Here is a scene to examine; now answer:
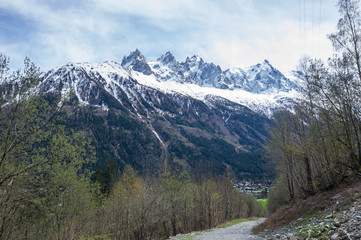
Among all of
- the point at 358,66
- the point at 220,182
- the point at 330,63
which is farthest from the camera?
the point at 220,182

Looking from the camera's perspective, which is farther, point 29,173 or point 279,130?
point 279,130

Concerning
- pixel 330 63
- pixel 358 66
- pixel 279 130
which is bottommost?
pixel 279 130

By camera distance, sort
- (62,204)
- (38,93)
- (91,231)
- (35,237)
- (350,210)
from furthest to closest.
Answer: (91,231) → (62,204) → (35,237) → (38,93) → (350,210)

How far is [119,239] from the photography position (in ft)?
108

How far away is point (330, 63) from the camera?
20.5 metres

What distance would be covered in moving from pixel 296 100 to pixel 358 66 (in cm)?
932

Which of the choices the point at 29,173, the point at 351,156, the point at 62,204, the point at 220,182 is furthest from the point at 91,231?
the point at 220,182

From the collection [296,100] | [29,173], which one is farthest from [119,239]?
[296,100]

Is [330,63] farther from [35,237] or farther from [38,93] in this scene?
[35,237]

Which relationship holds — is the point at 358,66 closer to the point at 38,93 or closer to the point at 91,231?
the point at 38,93

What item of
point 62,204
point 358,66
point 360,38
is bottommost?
point 62,204

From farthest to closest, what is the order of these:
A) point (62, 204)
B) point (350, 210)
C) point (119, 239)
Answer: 1. point (119, 239)
2. point (62, 204)
3. point (350, 210)

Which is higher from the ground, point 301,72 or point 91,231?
point 301,72

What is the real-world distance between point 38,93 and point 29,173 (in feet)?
18.0
